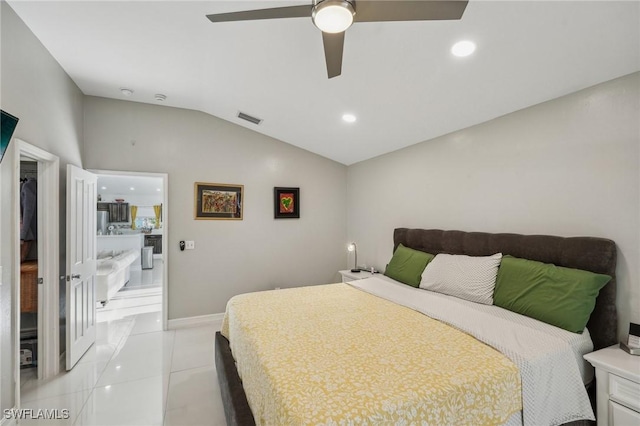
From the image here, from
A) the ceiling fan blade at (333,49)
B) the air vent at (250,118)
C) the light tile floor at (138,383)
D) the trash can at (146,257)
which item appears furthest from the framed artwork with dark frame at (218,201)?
the trash can at (146,257)

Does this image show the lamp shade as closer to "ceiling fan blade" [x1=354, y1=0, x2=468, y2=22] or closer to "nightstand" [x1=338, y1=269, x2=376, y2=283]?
"nightstand" [x1=338, y1=269, x2=376, y2=283]

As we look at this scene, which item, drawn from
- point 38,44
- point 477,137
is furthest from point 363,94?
point 38,44

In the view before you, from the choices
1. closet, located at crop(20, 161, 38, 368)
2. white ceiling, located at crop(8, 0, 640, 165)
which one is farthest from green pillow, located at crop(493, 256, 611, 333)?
closet, located at crop(20, 161, 38, 368)

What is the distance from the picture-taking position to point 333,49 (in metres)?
1.73

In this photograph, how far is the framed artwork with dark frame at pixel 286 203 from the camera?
15.1 feet

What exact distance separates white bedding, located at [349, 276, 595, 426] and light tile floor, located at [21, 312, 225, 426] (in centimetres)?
202

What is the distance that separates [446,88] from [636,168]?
144 cm

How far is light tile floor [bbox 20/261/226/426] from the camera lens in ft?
7.29

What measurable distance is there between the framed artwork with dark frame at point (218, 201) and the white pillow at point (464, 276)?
283 cm

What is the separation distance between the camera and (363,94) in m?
2.91

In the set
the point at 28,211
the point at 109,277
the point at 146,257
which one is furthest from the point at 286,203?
the point at 146,257

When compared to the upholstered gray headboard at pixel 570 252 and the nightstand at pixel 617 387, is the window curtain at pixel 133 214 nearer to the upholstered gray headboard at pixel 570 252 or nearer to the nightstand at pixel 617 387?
the upholstered gray headboard at pixel 570 252

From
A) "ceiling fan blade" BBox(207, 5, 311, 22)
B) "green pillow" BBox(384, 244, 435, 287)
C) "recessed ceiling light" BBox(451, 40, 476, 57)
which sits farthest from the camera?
"green pillow" BBox(384, 244, 435, 287)

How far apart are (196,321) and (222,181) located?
206 centimetres
